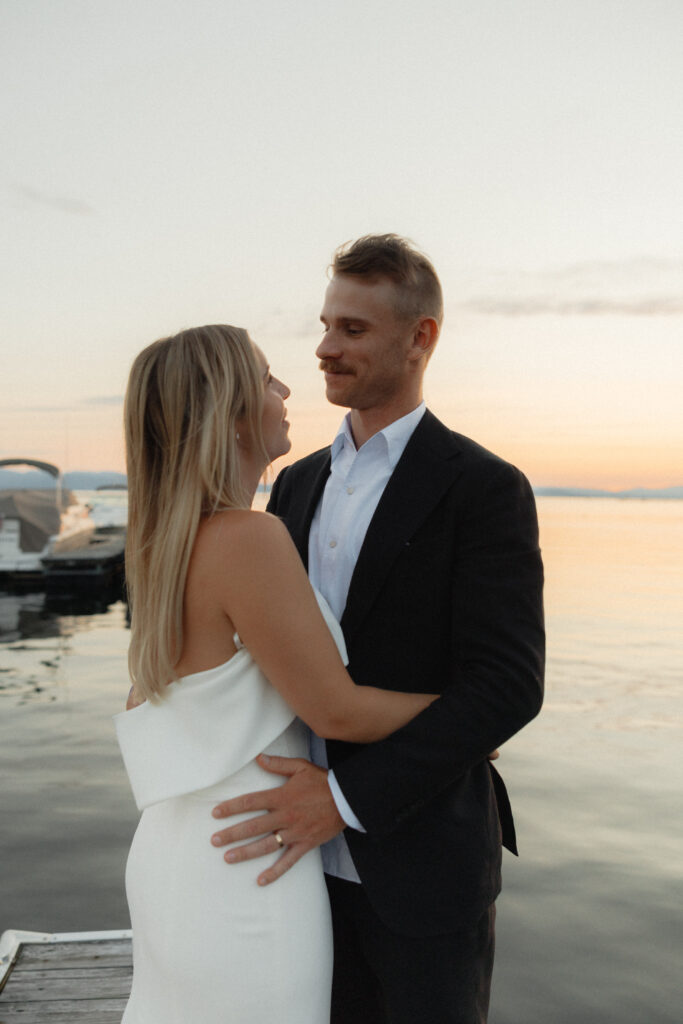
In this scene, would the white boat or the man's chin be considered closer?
the man's chin

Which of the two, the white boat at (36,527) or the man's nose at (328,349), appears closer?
the man's nose at (328,349)

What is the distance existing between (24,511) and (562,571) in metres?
18.7

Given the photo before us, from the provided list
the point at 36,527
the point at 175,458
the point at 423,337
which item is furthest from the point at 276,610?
the point at 36,527

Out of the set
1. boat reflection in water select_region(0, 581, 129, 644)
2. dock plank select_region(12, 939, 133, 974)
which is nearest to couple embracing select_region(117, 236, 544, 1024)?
dock plank select_region(12, 939, 133, 974)

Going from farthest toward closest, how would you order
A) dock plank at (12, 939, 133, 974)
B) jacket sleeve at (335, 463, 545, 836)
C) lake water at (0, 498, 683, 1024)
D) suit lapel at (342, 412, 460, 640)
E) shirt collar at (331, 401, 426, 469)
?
lake water at (0, 498, 683, 1024)
dock plank at (12, 939, 133, 974)
shirt collar at (331, 401, 426, 469)
suit lapel at (342, 412, 460, 640)
jacket sleeve at (335, 463, 545, 836)

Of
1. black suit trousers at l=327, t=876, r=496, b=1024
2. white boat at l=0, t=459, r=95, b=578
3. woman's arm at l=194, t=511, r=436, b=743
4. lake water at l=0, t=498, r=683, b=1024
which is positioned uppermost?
woman's arm at l=194, t=511, r=436, b=743

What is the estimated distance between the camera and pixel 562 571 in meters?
30.9

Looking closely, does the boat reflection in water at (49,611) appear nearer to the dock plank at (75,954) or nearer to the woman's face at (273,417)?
the dock plank at (75,954)

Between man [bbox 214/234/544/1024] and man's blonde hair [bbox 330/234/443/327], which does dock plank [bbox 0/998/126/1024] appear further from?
man's blonde hair [bbox 330/234/443/327]

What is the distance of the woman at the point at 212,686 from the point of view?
5.73 ft

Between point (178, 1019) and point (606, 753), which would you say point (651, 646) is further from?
point (178, 1019)

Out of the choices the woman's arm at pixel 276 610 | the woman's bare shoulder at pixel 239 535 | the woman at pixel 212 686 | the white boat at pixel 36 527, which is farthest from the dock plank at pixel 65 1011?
the white boat at pixel 36 527

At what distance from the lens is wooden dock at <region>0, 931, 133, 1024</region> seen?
324 cm

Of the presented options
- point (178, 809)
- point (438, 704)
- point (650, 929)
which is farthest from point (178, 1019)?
point (650, 929)
